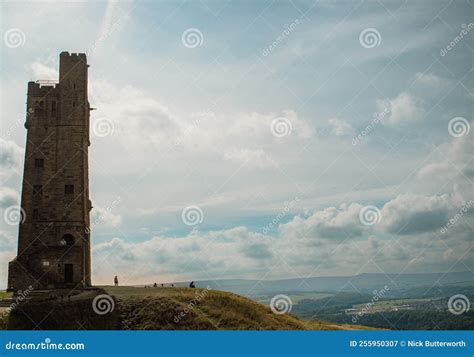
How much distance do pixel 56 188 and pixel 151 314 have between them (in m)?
18.8

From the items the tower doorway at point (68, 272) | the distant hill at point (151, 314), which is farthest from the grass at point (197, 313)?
the tower doorway at point (68, 272)

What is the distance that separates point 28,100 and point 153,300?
1014 inches

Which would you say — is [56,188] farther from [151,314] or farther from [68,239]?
[151,314]

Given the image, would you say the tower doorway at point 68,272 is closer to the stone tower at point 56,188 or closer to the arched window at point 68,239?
the stone tower at point 56,188

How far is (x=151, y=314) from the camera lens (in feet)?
130

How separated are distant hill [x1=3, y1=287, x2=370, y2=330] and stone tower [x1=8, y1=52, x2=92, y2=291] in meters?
6.54

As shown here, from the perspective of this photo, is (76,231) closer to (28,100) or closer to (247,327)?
(28,100)

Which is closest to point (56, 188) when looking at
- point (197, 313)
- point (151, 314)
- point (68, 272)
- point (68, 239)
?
point (68, 239)

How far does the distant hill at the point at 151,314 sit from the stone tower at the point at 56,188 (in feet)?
21.5

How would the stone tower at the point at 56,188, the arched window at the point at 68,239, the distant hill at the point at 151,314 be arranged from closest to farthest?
the distant hill at the point at 151,314 → the stone tower at the point at 56,188 → the arched window at the point at 68,239

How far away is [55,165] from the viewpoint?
52.1 m

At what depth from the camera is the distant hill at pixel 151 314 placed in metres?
39.2
